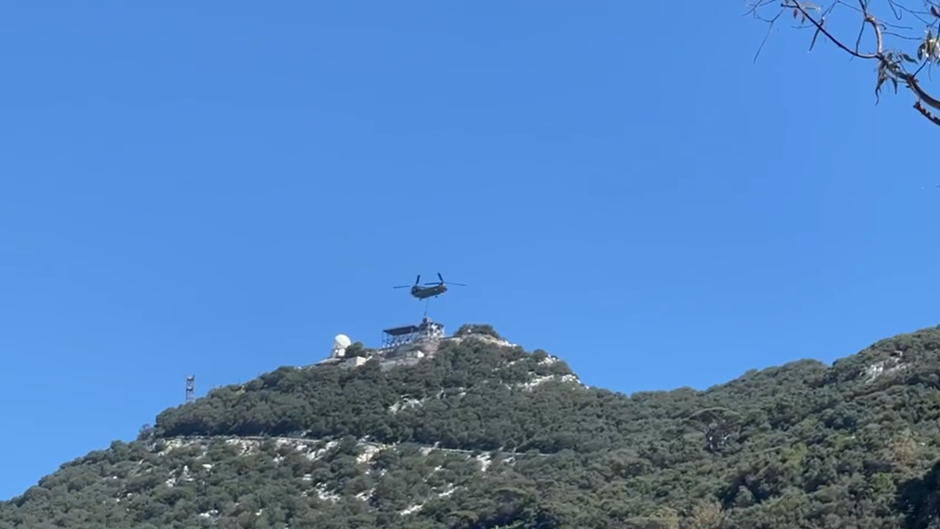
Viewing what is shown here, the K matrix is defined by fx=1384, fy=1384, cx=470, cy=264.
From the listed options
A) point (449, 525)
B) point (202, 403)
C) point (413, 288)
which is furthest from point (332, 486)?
point (413, 288)

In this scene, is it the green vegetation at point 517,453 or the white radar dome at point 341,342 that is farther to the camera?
the white radar dome at point 341,342

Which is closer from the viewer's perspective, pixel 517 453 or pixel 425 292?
pixel 517 453

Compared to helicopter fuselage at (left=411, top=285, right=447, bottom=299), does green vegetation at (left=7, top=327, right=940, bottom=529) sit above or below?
below

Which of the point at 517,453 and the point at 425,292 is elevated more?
the point at 425,292

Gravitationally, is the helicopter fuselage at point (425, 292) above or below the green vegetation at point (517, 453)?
above

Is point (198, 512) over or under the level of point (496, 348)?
under

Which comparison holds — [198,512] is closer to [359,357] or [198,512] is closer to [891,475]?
[359,357]

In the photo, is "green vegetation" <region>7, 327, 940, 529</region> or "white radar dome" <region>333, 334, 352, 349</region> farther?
"white radar dome" <region>333, 334, 352, 349</region>

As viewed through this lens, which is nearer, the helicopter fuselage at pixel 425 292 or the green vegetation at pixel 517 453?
the green vegetation at pixel 517 453
